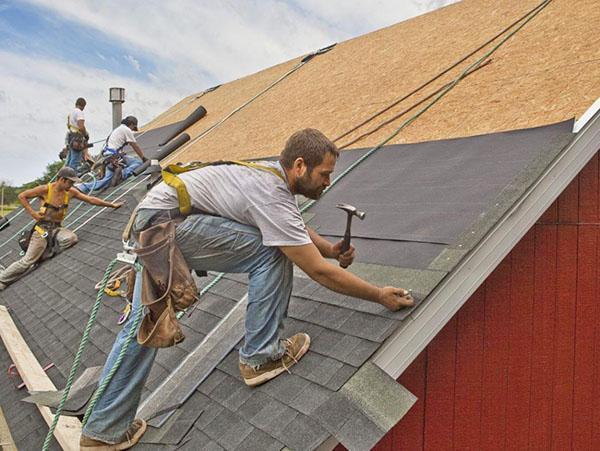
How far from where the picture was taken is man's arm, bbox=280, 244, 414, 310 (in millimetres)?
2203

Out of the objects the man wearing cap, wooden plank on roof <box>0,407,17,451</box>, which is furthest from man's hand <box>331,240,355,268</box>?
the man wearing cap

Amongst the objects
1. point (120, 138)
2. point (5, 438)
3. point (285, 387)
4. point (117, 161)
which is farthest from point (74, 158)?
point (285, 387)

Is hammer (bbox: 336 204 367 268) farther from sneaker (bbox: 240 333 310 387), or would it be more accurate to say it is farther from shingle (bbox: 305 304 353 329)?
sneaker (bbox: 240 333 310 387)

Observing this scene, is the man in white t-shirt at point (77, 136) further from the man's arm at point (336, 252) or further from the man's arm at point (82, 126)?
the man's arm at point (336, 252)

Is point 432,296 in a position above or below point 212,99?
below

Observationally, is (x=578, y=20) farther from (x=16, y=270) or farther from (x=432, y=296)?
(x=16, y=270)

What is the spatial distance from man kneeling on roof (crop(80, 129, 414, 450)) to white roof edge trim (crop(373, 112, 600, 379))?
15 centimetres

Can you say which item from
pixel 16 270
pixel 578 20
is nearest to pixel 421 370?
pixel 578 20

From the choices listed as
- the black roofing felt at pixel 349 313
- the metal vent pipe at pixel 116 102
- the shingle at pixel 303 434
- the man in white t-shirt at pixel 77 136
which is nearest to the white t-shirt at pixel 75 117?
the man in white t-shirt at pixel 77 136

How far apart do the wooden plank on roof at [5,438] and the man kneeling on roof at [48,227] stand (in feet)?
9.62

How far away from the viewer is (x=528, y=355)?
3348mm

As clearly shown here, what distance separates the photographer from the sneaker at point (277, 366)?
93.6 inches

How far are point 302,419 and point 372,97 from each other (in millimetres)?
4652

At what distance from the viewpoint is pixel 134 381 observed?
246cm
